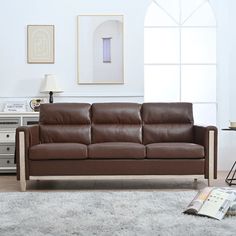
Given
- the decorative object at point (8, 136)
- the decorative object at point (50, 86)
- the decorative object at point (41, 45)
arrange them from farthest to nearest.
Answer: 1. the decorative object at point (41, 45)
2. the decorative object at point (50, 86)
3. the decorative object at point (8, 136)

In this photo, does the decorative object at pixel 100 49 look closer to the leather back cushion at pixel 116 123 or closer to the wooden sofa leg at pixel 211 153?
the leather back cushion at pixel 116 123

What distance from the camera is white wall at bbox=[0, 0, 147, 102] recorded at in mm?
5875

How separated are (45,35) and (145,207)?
318 centimetres

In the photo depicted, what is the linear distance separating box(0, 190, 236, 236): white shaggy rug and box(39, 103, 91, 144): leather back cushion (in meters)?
0.83

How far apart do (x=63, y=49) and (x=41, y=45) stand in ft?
0.96

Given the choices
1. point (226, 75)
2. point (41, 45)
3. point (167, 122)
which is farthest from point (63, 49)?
point (226, 75)

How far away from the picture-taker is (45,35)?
5.89 m

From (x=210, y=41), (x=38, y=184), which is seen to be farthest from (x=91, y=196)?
(x=210, y=41)

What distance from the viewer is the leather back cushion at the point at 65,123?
16.0ft

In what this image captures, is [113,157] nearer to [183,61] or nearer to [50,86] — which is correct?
[50,86]

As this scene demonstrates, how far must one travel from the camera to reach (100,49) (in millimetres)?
5891

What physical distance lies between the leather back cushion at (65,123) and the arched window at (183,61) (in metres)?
1.38

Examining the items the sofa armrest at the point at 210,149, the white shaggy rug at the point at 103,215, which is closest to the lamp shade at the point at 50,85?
the white shaggy rug at the point at 103,215

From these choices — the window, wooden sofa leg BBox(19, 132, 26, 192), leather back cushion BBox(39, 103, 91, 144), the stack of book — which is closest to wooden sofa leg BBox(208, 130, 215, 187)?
the stack of book
